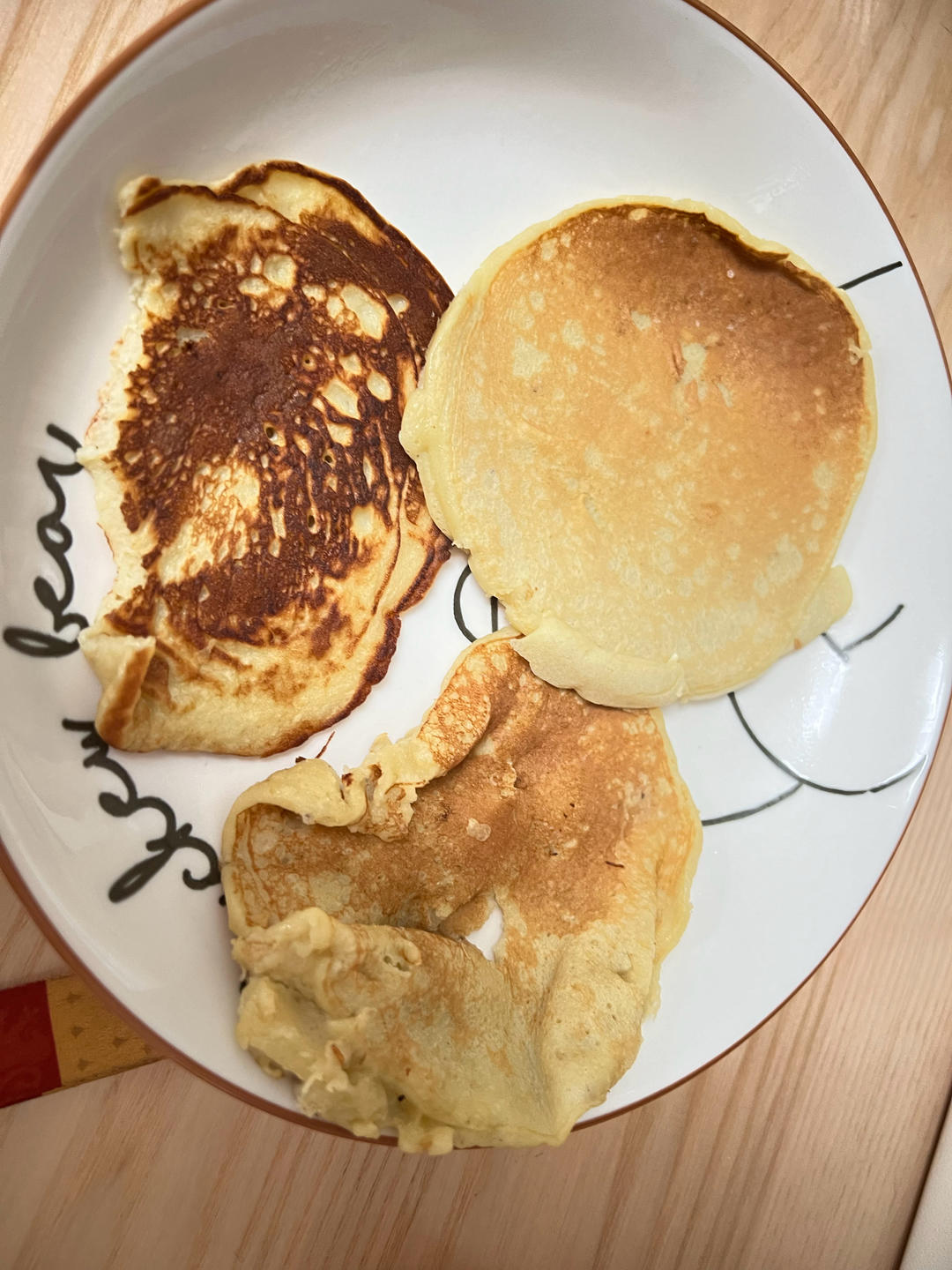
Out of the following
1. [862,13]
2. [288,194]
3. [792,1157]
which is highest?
[862,13]

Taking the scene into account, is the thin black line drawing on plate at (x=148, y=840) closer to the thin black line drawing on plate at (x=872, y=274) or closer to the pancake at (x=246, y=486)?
the pancake at (x=246, y=486)

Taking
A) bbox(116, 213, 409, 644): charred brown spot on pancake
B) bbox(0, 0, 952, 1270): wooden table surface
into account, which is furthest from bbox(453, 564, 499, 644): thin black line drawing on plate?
bbox(0, 0, 952, 1270): wooden table surface

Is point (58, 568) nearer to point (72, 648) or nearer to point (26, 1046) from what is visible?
point (72, 648)

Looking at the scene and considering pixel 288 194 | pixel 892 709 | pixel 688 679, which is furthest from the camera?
pixel 892 709

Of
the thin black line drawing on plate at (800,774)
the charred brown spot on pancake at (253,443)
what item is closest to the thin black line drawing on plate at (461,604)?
the charred brown spot on pancake at (253,443)

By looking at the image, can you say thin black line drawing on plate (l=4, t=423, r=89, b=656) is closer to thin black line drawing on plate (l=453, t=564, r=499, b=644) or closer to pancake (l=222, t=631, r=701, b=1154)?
pancake (l=222, t=631, r=701, b=1154)

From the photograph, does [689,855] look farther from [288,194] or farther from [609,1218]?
[288,194]

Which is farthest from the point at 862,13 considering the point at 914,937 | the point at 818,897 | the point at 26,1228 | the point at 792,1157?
the point at 26,1228
